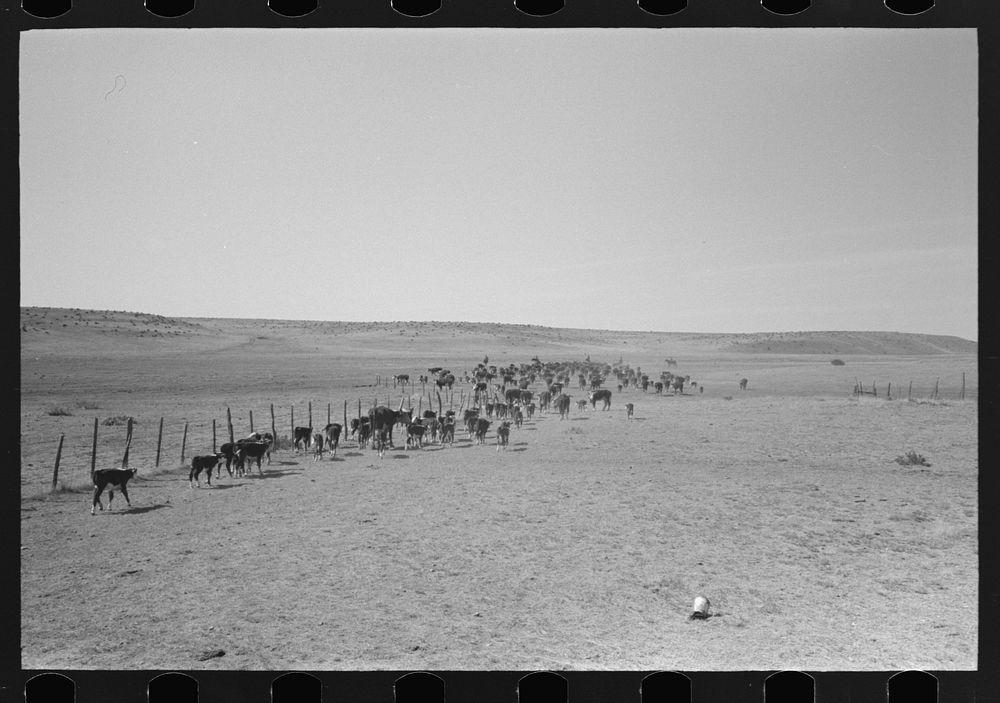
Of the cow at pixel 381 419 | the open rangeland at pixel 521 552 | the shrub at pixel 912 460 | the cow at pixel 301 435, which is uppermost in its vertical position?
the cow at pixel 381 419

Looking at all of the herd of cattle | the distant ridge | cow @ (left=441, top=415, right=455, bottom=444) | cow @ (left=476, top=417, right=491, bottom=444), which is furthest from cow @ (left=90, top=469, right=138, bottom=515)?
the distant ridge

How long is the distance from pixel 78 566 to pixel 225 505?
359 centimetres

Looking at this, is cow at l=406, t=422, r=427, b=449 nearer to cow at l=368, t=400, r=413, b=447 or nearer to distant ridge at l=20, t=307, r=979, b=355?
cow at l=368, t=400, r=413, b=447

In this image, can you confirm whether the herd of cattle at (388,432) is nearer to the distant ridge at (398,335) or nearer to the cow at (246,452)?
the cow at (246,452)

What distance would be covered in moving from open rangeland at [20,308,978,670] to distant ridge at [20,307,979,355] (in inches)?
1569

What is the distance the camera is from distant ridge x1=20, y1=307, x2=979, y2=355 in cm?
5706

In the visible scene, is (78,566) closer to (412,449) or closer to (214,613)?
(214,613)

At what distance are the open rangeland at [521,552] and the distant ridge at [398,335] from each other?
1569 inches

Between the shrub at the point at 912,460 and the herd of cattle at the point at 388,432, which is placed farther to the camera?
the shrub at the point at 912,460

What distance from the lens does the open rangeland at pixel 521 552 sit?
6844 mm

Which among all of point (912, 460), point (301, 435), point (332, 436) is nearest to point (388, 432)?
point (332, 436)

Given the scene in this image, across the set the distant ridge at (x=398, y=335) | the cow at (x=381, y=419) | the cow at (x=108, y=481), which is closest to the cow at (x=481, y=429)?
the cow at (x=381, y=419)

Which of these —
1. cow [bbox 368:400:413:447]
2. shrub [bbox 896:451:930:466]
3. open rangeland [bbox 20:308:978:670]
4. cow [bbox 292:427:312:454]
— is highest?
cow [bbox 368:400:413:447]

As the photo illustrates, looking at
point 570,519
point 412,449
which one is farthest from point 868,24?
point 412,449
